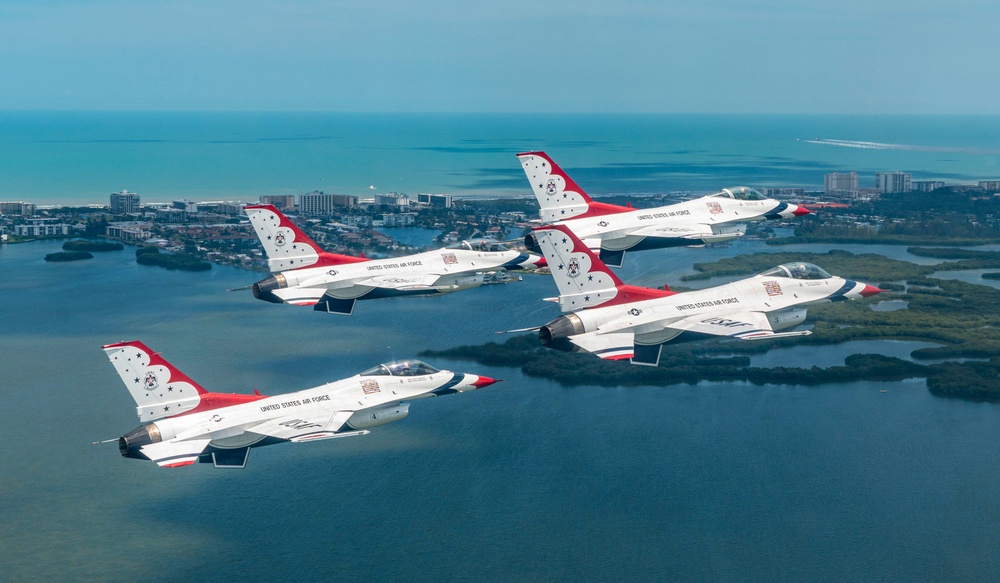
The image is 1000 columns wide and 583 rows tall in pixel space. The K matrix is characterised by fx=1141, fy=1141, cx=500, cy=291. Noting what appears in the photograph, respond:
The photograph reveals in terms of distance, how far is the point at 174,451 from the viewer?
40.0 m

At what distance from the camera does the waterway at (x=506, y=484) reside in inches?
2221

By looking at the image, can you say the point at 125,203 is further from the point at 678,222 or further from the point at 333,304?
the point at 678,222

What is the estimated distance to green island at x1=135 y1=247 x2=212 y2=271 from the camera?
361 feet

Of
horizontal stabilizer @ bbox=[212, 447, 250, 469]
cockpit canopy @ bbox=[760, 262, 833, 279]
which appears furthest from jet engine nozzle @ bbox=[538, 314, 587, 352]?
horizontal stabilizer @ bbox=[212, 447, 250, 469]

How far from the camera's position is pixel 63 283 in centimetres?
10825

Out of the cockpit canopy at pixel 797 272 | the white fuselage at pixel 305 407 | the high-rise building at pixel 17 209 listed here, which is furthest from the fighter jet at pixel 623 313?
the high-rise building at pixel 17 209

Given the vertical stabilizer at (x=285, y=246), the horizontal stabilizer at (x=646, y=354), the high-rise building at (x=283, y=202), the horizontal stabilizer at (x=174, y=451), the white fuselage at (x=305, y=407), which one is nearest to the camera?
the horizontal stabilizer at (x=174, y=451)

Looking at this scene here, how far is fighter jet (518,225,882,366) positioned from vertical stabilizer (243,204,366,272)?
1034cm

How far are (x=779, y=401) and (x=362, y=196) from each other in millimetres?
79093

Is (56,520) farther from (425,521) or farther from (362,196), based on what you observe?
(362,196)

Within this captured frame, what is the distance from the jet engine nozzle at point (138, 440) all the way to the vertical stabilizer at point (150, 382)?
0.82 m

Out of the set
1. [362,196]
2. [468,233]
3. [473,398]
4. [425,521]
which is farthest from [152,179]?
[425,521]

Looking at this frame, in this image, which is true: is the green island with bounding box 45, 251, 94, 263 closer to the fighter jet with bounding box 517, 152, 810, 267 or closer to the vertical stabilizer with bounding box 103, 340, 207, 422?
the fighter jet with bounding box 517, 152, 810, 267

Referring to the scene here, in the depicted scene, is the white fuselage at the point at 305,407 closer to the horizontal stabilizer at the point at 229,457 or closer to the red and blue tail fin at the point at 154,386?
the horizontal stabilizer at the point at 229,457
